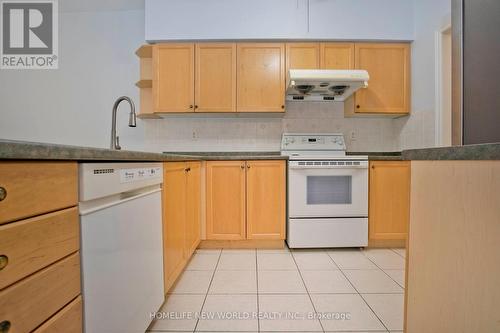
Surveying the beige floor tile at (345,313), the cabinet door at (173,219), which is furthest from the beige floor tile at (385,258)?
the cabinet door at (173,219)

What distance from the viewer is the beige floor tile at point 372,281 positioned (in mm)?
1570

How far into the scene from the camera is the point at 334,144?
9.22ft

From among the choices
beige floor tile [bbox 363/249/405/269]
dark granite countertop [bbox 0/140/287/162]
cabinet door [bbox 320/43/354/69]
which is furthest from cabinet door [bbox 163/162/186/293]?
cabinet door [bbox 320/43/354/69]

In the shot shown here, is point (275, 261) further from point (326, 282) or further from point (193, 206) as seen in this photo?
point (193, 206)

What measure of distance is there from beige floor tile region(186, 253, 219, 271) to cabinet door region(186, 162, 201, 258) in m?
0.11

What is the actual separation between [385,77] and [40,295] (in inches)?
123

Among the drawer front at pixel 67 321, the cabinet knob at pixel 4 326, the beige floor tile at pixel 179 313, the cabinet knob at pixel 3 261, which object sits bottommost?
the beige floor tile at pixel 179 313

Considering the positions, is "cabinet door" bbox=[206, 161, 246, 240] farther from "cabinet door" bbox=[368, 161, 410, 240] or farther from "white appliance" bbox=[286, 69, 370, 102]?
"cabinet door" bbox=[368, 161, 410, 240]

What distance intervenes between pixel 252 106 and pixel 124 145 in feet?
5.33

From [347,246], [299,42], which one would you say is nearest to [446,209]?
[347,246]

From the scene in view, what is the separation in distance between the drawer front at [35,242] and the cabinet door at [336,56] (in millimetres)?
2643

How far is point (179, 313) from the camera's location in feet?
4.36

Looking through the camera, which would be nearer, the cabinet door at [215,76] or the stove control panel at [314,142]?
the cabinet door at [215,76]

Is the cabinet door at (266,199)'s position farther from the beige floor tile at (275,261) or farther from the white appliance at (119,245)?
the white appliance at (119,245)
